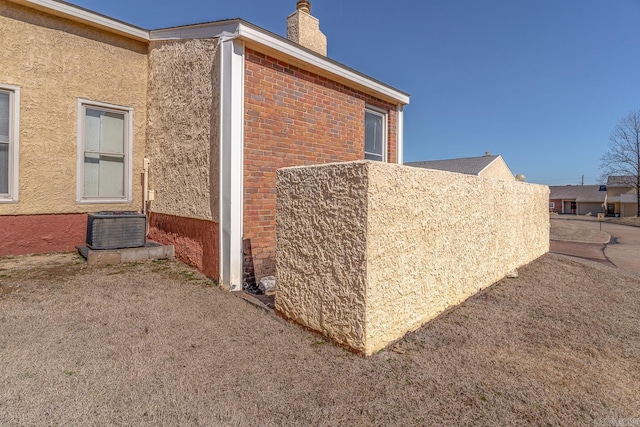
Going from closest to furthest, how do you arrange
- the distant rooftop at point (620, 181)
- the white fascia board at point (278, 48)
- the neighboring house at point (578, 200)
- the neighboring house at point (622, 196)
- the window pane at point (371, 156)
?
the white fascia board at point (278, 48), the window pane at point (371, 156), the neighboring house at point (622, 196), the distant rooftop at point (620, 181), the neighboring house at point (578, 200)

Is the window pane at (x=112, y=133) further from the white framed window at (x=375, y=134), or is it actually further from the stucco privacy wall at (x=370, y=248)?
the white framed window at (x=375, y=134)

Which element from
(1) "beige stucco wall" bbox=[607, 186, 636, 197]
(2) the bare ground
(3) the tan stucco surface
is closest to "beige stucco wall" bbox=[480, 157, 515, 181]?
(2) the bare ground

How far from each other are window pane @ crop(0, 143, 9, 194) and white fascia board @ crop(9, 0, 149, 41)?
2185 millimetres

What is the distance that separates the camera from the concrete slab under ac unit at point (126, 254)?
4.65 meters

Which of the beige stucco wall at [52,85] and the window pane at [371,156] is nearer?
the beige stucco wall at [52,85]

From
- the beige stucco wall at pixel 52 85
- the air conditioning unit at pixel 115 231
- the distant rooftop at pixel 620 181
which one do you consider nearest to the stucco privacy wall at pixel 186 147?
the air conditioning unit at pixel 115 231

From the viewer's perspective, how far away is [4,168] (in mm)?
4906

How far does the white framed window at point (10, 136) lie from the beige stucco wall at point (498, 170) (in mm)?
25903

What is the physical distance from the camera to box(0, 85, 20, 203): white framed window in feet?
15.9

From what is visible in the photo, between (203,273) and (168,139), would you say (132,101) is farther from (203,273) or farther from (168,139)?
(203,273)

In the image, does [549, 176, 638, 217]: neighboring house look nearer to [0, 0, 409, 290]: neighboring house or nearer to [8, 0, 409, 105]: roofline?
[8, 0, 409, 105]: roofline

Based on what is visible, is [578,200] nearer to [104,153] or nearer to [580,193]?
[580,193]

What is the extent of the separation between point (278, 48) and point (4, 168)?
4582mm

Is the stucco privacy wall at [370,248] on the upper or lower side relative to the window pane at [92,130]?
lower
